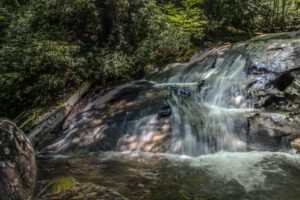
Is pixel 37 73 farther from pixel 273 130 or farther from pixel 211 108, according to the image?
pixel 273 130

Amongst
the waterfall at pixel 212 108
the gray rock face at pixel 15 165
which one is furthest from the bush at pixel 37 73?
the gray rock face at pixel 15 165

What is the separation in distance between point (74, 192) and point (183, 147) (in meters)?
4.07

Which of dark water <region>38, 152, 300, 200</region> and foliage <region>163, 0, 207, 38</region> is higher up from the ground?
foliage <region>163, 0, 207, 38</region>

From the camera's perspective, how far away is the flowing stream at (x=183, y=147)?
19.5 feet

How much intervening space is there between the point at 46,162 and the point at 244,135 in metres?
4.96

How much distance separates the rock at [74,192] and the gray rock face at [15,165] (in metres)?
0.53

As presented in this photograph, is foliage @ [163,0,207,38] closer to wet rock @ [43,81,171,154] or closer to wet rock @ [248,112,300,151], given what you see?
wet rock @ [43,81,171,154]

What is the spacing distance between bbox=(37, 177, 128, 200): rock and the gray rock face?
0.53m

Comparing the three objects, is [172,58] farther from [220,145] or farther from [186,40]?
[220,145]

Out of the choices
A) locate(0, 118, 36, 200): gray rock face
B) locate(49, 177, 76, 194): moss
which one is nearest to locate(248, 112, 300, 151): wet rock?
locate(49, 177, 76, 194): moss

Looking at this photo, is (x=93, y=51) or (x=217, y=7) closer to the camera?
(x=93, y=51)

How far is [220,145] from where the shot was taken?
8250 mm

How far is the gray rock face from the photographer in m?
3.76

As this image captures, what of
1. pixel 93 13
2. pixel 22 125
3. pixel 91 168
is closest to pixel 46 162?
pixel 91 168
